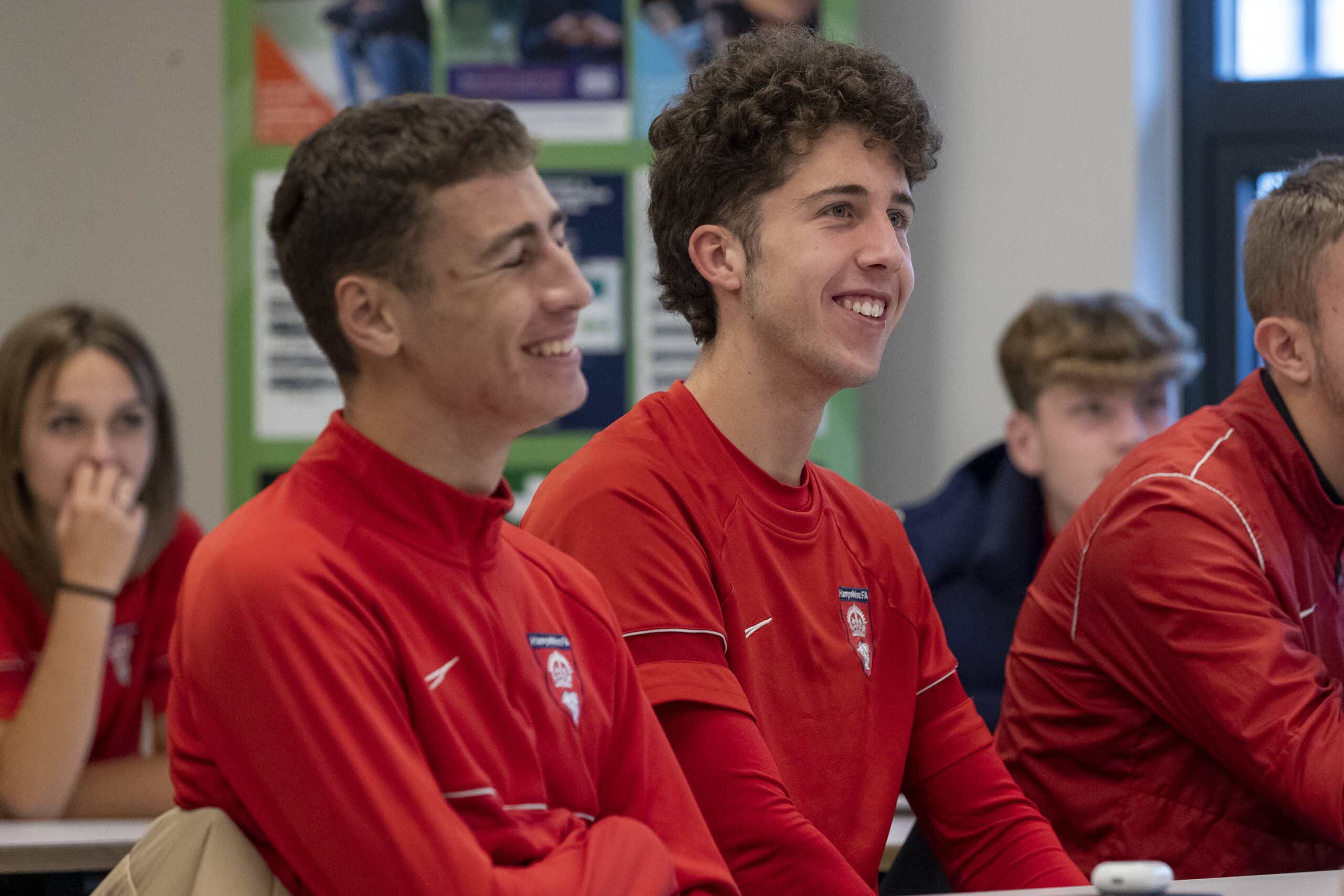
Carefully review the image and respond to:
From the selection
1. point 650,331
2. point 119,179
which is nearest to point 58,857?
point 650,331

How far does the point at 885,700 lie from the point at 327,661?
2.60 feet

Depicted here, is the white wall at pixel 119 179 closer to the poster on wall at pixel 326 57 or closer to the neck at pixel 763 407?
the poster on wall at pixel 326 57

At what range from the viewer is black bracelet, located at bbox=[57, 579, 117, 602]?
7.96ft

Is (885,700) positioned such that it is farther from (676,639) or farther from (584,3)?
(584,3)

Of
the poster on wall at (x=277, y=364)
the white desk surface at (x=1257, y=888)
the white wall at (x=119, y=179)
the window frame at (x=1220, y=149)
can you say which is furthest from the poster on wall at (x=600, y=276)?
the white desk surface at (x=1257, y=888)

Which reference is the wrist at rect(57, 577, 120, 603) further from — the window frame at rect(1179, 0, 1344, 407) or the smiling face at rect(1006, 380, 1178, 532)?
the window frame at rect(1179, 0, 1344, 407)

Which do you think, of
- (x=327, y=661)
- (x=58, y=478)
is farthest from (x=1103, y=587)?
(x=58, y=478)

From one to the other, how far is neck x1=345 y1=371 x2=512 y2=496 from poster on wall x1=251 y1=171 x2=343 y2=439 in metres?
2.11

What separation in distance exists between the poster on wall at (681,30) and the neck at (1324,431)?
1.78 metres

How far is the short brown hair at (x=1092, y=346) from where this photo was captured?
2943 mm

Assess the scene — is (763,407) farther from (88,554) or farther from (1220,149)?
(1220,149)

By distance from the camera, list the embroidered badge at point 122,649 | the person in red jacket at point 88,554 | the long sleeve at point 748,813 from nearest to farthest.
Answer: the long sleeve at point 748,813 → the person in red jacket at point 88,554 → the embroidered badge at point 122,649

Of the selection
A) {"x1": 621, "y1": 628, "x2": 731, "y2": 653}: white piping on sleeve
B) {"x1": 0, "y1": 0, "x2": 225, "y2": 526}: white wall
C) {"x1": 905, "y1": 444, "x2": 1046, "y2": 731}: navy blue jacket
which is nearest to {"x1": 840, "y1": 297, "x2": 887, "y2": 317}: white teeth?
{"x1": 621, "y1": 628, "x2": 731, "y2": 653}: white piping on sleeve

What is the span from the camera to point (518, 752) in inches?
48.4
